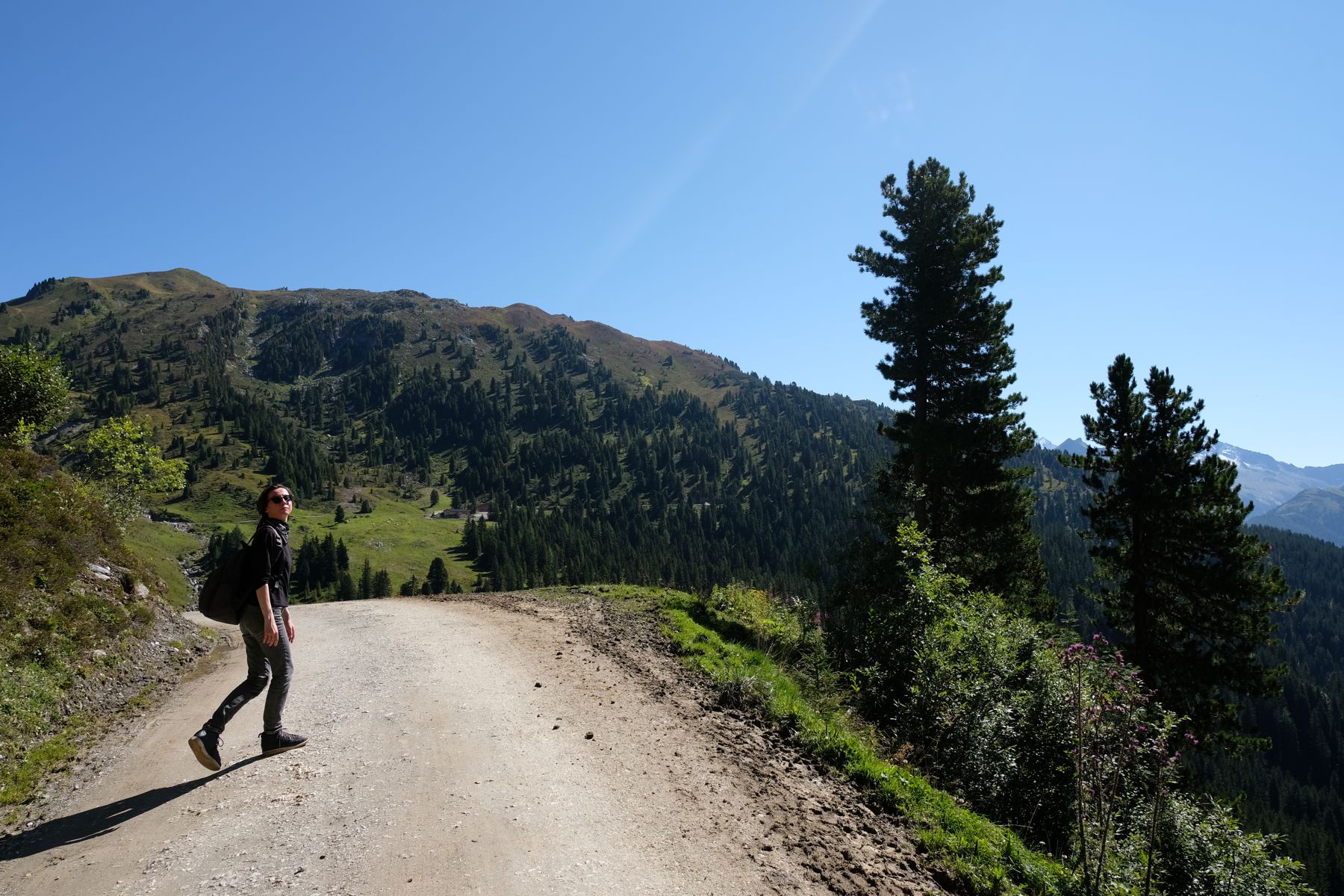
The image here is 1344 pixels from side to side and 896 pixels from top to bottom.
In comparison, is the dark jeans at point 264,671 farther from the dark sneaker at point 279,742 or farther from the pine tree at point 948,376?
the pine tree at point 948,376

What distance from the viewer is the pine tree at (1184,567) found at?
67.7 ft

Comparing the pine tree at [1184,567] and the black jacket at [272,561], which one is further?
the pine tree at [1184,567]

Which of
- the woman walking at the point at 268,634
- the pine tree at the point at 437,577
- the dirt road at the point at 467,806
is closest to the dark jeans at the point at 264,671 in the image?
the woman walking at the point at 268,634

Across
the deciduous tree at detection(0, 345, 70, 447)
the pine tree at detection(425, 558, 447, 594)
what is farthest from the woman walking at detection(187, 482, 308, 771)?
the pine tree at detection(425, 558, 447, 594)

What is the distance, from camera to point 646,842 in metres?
5.54

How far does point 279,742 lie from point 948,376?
69.4 ft

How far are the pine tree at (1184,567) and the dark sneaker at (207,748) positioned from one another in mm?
25292

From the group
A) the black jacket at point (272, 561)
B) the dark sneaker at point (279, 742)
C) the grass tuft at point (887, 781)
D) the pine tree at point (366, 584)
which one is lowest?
the pine tree at point (366, 584)

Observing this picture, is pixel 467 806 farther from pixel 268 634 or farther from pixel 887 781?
pixel 887 781

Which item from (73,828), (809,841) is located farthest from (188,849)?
(809,841)

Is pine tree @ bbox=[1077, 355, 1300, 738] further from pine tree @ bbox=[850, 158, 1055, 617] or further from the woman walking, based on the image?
the woman walking

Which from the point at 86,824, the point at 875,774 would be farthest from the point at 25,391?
the point at 875,774

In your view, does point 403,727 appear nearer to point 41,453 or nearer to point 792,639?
point 792,639

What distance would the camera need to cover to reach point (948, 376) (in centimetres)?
2155
